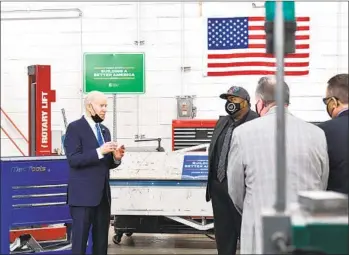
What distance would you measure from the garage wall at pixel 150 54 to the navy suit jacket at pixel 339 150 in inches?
213

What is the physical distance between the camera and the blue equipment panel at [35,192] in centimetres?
433

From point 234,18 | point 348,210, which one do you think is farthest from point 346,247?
point 234,18

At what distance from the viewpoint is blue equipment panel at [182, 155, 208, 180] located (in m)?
5.42

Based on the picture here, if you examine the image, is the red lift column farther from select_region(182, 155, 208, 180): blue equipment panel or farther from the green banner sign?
the green banner sign

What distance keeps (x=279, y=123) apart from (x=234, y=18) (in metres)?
6.31

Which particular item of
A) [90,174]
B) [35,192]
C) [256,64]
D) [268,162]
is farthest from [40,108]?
[256,64]

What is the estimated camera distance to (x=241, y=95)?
13.1 feet

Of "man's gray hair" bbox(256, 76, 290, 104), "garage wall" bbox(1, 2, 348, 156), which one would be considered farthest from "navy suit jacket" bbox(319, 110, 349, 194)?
"garage wall" bbox(1, 2, 348, 156)

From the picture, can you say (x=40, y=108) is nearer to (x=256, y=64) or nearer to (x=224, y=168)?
(x=224, y=168)

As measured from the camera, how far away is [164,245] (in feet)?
20.2

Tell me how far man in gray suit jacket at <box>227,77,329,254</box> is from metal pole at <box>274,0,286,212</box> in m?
0.62

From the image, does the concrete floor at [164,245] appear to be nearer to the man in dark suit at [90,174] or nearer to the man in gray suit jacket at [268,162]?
the man in dark suit at [90,174]

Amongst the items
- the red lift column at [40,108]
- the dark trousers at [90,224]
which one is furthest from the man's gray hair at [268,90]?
the red lift column at [40,108]

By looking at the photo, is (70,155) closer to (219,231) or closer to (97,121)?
(97,121)
